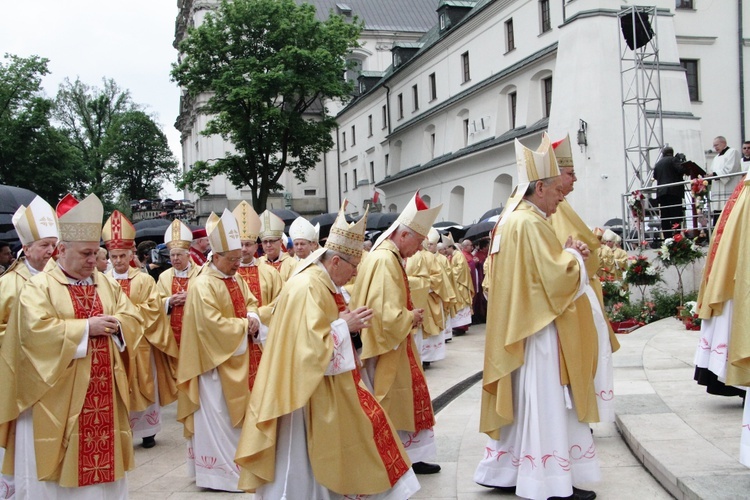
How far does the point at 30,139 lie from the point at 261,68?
1224 centimetres

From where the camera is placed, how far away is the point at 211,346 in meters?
6.08

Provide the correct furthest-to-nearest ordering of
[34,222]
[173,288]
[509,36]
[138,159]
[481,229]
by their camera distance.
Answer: [138,159] < [509,36] < [481,229] < [173,288] < [34,222]

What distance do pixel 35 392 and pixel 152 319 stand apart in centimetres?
293

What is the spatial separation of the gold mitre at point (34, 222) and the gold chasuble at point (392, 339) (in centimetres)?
241

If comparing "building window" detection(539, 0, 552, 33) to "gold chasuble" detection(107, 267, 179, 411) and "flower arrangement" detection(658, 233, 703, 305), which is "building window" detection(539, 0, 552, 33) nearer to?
"flower arrangement" detection(658, 233, 703, 305)

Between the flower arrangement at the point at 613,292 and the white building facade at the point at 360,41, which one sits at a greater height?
the white building facade at the point at 360,41

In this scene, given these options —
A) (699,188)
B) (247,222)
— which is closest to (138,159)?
(699,188)

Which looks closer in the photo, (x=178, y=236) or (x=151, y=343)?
(x=151, y=343)

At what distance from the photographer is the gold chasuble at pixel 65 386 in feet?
15.7

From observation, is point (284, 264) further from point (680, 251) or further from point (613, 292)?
point (680, 251)

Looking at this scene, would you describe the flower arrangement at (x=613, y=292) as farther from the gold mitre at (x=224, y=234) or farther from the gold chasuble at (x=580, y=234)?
the gold mitre at (x=224, y=234)

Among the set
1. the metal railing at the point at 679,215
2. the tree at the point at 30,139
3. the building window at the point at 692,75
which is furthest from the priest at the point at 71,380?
the tree at the point at 30,139

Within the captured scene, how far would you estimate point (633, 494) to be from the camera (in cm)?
494

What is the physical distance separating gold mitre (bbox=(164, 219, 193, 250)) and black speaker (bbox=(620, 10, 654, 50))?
1426cm
